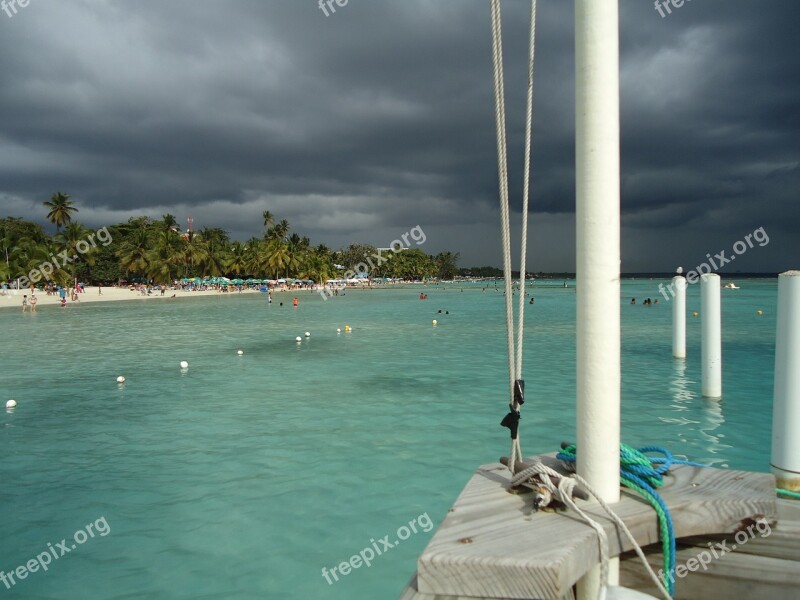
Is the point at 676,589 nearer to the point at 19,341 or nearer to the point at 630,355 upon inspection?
the point at 630,355

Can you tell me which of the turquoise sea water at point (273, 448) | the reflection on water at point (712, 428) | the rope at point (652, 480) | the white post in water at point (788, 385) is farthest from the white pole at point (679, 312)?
the rope at point (652, 480)

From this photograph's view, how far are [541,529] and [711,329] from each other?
11.2m

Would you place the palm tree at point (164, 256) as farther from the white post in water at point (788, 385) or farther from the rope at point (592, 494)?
the rope at point (592, 494)

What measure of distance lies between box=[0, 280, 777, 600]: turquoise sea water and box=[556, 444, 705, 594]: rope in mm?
3884

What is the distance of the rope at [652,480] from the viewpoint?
83.8 inches

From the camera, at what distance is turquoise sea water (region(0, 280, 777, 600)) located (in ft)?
20.0

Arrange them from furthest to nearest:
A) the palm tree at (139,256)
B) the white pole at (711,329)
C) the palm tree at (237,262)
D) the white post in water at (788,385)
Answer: the palm tree at (237,262) → the palm tree at (139,256) → the white pole at (711,329) → the white post in water at (788,385)

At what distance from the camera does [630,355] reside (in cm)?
2131

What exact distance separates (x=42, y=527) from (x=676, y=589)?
743cm

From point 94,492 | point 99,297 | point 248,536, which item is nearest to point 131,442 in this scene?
point 94,492

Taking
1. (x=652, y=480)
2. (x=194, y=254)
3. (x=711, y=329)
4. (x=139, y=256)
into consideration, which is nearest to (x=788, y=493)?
(x=652, y=480)

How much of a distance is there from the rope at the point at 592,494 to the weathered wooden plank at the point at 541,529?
0.03 metres

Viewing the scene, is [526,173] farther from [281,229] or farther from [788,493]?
[281,229]

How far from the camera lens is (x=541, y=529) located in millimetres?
1967
